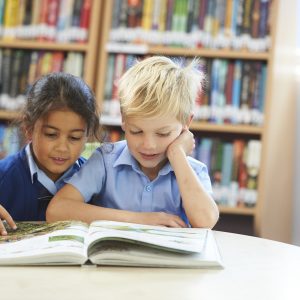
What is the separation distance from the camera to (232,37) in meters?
2.29

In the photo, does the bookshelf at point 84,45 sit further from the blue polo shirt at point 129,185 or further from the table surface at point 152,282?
the table surface at point 152,282

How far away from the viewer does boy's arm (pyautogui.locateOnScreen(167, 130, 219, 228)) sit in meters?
1.21

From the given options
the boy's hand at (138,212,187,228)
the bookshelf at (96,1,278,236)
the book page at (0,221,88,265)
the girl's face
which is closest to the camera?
the book page at (0,221,88,265)

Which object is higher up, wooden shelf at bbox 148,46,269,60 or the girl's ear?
wooden shelf at bbox 148,46,269,60

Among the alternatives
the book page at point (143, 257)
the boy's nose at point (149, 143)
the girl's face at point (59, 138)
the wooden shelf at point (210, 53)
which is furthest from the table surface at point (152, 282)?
the wooden shelf at point (210, 53)

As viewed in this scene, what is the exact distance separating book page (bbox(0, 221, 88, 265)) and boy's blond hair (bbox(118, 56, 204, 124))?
36 cm

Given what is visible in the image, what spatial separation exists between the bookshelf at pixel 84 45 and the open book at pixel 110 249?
58.2 inches

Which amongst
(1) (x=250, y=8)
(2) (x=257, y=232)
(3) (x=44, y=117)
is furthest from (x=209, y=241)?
(1) (x=250, y=8)

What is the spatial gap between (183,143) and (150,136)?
→ 0.10 meters

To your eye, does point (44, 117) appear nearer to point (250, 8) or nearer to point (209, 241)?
point (209, 241)

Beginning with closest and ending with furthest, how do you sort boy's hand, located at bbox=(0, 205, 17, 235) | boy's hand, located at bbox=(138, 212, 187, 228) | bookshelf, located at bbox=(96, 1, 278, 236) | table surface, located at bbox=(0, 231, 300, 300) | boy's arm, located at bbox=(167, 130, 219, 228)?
1. table surface, located at bbox=(0, 231, 300, 300)
2. boy's hand, located at bbox=(0, 205, 17, 235)
3. boy's hand, located at bbox=(138, 212, 187, 228)
4. boy's arm, located at bbox=(167, 130, 219, 228)
5. bookshelf, located at bbox=(96, 1, 278, 236)

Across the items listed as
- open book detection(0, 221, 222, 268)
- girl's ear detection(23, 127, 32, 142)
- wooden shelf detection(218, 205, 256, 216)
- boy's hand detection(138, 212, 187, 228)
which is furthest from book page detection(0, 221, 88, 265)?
wooden shelf detection(218, 205, 256, 216)

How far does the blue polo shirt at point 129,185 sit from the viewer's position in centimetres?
133

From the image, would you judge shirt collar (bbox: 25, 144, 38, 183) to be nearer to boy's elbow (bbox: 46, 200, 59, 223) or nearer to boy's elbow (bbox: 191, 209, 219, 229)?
boy's elbow (bbox: 46, 200, 59, 223)
